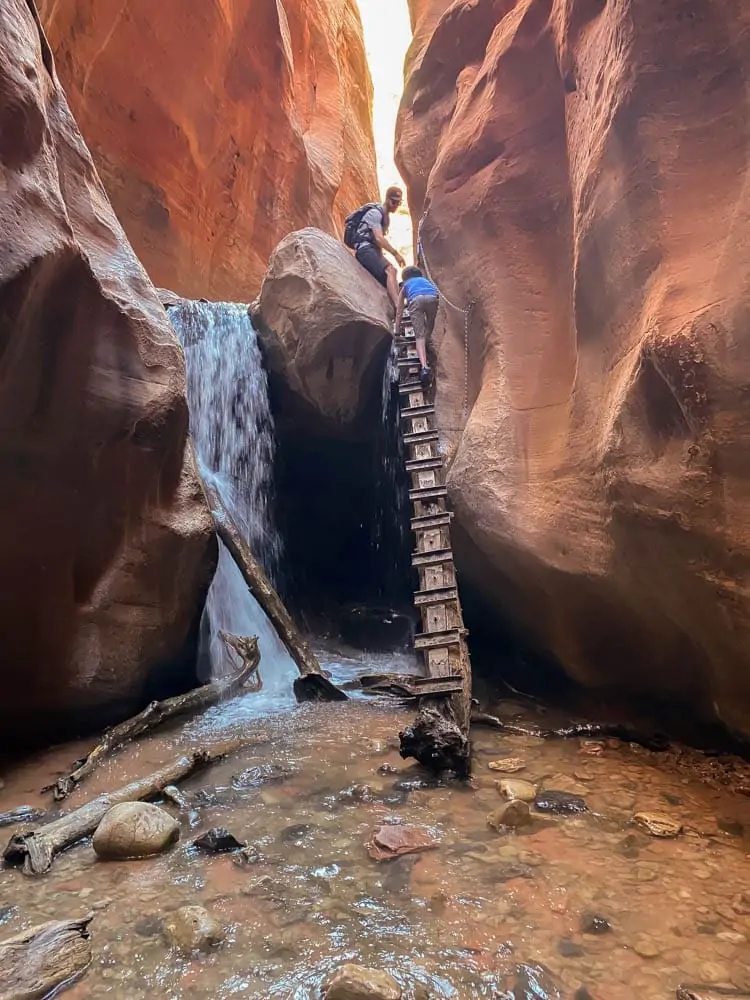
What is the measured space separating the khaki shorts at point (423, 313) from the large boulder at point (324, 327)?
1.75ft

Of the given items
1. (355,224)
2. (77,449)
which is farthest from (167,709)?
(355,224)

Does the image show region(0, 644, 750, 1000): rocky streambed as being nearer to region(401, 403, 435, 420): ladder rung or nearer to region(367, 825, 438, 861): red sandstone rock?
region(367, 825, 438, 861): red sandstone rock

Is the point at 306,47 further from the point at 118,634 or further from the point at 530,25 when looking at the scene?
the point at 118,634

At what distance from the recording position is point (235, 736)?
4.07m

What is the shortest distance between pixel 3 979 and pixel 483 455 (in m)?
4.02

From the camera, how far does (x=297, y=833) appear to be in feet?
8.93

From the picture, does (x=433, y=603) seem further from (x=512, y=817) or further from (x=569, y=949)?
(x=569, y=949)

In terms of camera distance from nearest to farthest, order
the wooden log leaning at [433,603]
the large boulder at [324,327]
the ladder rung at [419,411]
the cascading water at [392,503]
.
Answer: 1. the wooden log leaning at [433,603]
2. the ladder rung at [419,411]
3. the large boulder at [324,327]
4. the cascading water at [392,503]

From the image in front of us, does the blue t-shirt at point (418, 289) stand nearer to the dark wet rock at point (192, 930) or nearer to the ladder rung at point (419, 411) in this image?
the ladder rung at point (419, 411)

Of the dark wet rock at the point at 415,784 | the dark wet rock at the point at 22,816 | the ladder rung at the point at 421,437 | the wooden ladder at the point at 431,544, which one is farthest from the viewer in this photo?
the ladder rung at the point at 421,437

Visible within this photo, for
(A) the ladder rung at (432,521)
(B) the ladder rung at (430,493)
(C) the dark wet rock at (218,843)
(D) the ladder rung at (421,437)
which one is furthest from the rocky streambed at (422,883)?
(D) the ladder rung at (421,437)

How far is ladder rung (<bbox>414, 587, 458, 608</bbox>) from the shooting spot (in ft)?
14.4

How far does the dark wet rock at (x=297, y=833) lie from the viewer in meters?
2.66

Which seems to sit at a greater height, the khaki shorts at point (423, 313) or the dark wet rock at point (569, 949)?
the khaki shorts at point (423, 313)
